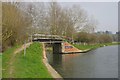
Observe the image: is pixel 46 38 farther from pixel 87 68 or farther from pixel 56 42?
pixel 87 68

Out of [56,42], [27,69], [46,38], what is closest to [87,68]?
[27,69]

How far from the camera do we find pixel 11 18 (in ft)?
109

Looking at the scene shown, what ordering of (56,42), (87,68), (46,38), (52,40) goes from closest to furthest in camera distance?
(87,68) → (46,38) → (52,40) → (56,42)

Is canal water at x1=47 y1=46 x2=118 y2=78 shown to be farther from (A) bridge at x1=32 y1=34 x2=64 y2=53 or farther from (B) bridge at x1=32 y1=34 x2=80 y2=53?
(B) bridge at x1=32 y1=34 x2=80 y2=53

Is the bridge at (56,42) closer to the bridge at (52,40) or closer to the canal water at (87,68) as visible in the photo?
the bridge at (52,40)

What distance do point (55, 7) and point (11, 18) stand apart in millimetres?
35204

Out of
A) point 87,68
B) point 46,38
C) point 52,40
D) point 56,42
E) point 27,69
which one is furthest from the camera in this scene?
point 56,42

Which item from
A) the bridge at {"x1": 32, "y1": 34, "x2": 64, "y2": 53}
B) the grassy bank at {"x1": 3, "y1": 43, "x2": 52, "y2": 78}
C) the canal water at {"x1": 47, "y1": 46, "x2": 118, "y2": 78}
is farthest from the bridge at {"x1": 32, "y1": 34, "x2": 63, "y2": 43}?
the grassy bank at {"x1": 3, "y1": 43, "x2": 52, "y2": 78}

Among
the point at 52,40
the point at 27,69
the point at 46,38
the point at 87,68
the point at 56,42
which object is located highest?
the point at 46,38

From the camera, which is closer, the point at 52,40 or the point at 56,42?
the point at 52,40

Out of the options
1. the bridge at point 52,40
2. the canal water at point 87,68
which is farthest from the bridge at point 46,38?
the canal water at point 87,68

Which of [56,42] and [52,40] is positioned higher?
[52,40]

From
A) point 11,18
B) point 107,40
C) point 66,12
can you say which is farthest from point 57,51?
point 107,40

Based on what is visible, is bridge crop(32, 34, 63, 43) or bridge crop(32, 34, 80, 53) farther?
bridge crop(32, 34, 80, 53)
